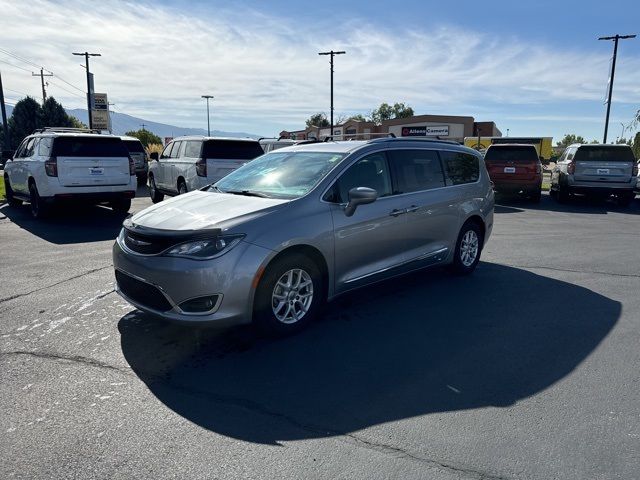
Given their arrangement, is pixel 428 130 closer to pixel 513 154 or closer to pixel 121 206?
pixel 513 154

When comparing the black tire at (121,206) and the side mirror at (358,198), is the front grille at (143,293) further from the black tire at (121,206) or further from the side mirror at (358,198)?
the black tire at (121,206)

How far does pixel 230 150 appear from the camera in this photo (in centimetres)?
1286

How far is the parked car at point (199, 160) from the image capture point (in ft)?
40.6

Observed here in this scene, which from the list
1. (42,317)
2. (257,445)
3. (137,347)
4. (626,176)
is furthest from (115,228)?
(626,176)

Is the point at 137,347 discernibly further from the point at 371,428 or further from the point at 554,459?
the point at 554,459

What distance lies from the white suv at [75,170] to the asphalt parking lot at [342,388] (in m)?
4.63

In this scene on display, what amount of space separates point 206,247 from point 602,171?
14.9 m

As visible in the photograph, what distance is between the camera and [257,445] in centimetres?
294

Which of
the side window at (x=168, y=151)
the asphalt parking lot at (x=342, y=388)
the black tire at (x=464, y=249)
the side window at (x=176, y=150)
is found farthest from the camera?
the side window at (x=168, y=151)

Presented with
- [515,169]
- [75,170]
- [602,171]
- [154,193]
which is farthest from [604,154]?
[75,170]

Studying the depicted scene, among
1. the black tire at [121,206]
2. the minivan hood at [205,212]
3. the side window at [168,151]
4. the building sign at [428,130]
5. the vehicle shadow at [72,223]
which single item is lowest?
the vehicle shadow at [72,223]

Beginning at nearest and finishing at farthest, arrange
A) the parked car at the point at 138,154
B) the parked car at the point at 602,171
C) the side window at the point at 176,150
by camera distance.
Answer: the side window at the point at 176,150 → the parked car at the point at 602,171 → the parked car at the point at 138,154

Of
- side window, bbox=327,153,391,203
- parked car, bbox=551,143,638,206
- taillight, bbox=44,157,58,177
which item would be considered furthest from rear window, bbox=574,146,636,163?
taillight, bbox=44,157,58,177

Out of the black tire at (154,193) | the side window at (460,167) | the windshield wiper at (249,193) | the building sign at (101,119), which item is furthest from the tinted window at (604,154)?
the building sign at (101,119)
